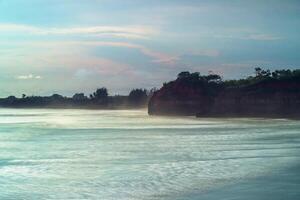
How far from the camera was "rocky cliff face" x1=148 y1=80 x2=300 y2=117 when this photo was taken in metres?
121

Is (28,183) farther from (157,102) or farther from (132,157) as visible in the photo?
(157,102)

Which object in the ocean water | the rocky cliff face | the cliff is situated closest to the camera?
the ocean water

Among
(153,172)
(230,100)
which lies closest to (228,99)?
(230,100)

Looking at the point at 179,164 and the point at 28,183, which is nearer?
the point at 28,183

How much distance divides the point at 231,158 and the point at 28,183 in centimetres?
1254

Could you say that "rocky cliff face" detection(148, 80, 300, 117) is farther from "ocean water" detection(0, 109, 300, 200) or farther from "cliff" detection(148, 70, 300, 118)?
"ocean water" detection(0, 109, 300, 200)

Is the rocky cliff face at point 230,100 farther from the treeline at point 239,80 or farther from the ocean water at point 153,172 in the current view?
the ocean water at point 153,172

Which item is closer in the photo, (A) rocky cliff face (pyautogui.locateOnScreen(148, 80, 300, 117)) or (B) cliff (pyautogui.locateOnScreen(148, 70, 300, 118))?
(A) rocky cliff face (pyautogui.locateOnScreen(148, 80, 300, 117))

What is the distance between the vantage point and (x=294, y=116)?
113625mm

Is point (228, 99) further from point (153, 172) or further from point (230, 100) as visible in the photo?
point (153, 172)

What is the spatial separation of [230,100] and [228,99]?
67cm

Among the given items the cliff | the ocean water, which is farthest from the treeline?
the ocean water

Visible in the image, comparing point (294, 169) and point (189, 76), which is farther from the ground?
point (189, 76)

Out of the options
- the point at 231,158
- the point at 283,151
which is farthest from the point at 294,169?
the point at 283,151
